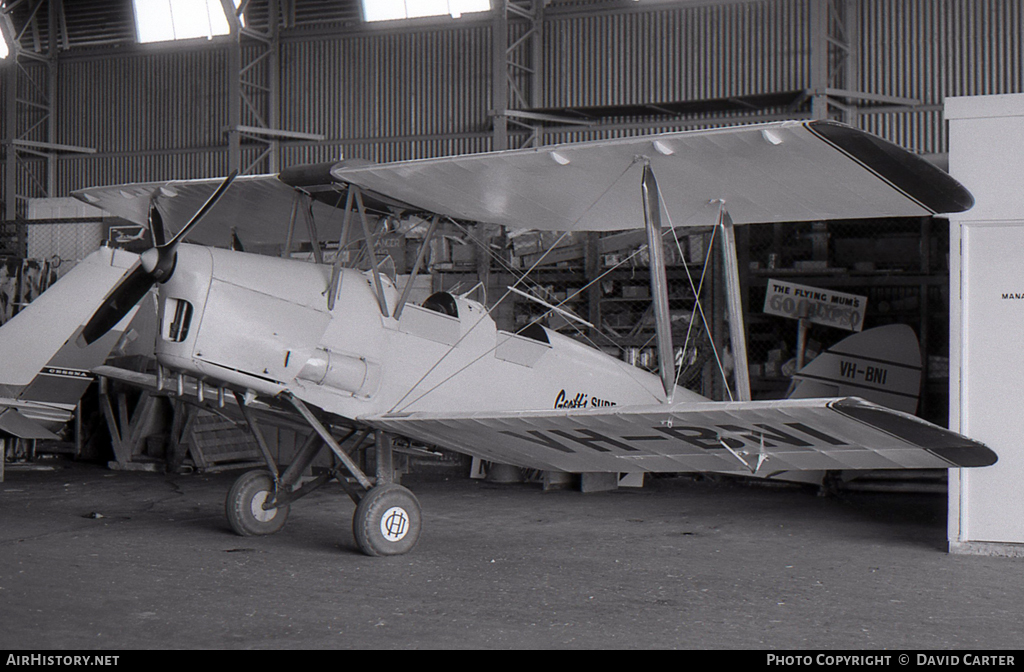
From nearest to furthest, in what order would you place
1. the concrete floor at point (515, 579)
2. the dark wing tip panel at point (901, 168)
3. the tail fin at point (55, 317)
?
1. the concrete floor at point (515, 579)
2. the dark wing tip panel at point (901, 168)
3. the tail fin at point (55, 317)

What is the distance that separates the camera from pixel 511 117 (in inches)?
630

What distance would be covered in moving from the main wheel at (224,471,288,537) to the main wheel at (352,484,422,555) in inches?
43.5

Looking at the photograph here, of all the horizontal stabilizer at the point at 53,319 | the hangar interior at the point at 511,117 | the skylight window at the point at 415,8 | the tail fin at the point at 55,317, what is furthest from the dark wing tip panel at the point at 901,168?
the skylight window at the point at 415,8

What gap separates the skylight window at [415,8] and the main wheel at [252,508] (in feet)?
39.2

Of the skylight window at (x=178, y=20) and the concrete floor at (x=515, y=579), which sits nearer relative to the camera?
the concrete floor at (x=515, y=579)

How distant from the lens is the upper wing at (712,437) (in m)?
5.13

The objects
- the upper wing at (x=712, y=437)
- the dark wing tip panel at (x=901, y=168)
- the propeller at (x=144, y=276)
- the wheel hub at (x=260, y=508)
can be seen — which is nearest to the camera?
the upper wing at (x=712, y=437)

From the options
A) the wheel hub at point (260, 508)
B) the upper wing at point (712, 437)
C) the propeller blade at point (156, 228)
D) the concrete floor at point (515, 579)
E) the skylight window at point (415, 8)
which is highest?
the skylight window at point (415, 8)

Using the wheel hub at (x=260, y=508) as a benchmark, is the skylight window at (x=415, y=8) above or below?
above

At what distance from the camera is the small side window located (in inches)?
231

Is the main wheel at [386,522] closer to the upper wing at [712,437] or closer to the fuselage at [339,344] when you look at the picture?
the upper wing at [712,437]

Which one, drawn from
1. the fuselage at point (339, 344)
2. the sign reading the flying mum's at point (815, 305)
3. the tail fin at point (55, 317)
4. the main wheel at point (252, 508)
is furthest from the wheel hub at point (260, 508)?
the sign reading the flying mum's at point (815, 305)

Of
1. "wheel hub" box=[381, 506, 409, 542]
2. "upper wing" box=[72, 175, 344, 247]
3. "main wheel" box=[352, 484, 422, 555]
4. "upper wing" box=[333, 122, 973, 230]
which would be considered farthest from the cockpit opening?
"wheel hub" box=[381, 506, 409, 542]

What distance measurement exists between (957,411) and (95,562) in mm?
5689
